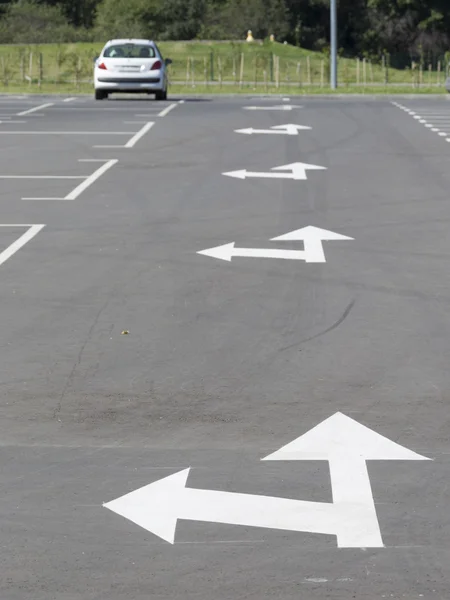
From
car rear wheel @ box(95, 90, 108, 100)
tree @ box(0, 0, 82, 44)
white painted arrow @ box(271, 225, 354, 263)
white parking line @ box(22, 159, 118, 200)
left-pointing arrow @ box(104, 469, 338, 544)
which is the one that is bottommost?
left-pointing arrow @ box(104, 469, 338, 544)

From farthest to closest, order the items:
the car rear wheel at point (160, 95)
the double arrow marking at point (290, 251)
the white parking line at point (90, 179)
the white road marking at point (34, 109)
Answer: the car rear wheel at point (160, 95)
the white road marking at point (34, 109)
the white parking line at point (90, 179)
the double arrow marking at point (290, 251)

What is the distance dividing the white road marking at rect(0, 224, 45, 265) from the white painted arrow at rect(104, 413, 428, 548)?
21.4 ft

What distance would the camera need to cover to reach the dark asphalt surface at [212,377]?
564cm

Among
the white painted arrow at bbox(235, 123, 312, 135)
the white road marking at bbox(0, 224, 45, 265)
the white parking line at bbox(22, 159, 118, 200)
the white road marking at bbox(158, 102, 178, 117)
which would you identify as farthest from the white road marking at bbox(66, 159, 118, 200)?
the white road marking at bbox(158, 102, 178, 117)

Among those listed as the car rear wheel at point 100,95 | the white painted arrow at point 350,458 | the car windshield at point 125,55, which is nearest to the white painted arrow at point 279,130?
the car rear wheel at point 100,95

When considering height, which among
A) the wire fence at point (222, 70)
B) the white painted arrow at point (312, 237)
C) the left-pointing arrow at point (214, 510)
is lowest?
the left-pointing arrow at point (214, 510)

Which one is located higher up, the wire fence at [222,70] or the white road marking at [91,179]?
the wire fence at [222,70]

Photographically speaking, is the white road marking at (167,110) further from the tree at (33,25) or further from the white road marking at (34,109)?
the tree at (33,25)

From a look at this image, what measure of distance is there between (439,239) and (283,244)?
1.59 meters

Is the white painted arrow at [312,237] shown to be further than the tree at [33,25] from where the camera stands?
No

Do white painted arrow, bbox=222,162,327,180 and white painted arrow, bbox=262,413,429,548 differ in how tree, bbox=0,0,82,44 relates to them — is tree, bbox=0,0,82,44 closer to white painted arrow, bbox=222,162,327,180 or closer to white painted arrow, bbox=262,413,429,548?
white painted arrow, bbox=222,162,327,180

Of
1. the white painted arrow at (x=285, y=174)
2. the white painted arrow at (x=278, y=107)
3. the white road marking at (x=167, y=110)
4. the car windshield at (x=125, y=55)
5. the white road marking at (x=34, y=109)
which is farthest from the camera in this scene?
the car windshield at (x=125, y=55)

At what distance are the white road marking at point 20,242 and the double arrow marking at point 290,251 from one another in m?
1.71

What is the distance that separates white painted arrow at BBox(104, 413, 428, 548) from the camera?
604 centimetres
